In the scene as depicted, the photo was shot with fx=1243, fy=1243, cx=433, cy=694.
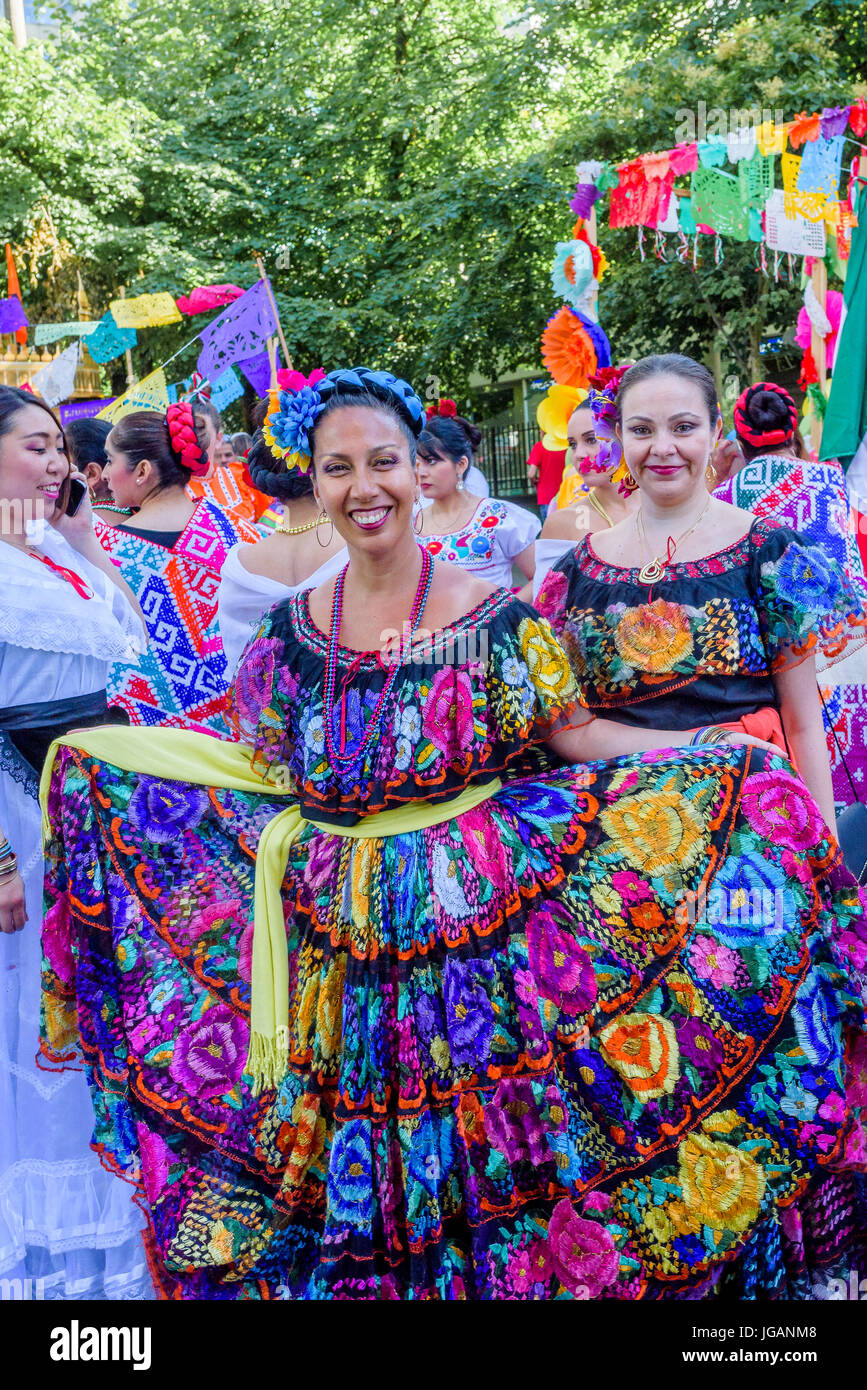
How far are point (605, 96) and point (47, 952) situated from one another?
14.6 metres

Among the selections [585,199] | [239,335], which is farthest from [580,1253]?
[585,199]

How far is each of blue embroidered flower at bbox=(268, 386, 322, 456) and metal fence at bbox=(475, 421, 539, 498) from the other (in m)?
19.3

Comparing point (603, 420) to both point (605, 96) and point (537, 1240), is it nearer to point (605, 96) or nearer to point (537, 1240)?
point (537, 1240)

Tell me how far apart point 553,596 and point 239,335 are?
4647mm

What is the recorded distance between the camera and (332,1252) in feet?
7.79

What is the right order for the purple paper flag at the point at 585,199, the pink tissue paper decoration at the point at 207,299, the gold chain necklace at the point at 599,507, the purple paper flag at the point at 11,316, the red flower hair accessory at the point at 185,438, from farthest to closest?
the purple paper flag at the point at 11,316, the pink tissue paper decoration at the point at 207,299, the purple paper flag at the point at 585,199, the gold chain necklace at the point at 599,507, the red flower hair accessory at the point at 185,438

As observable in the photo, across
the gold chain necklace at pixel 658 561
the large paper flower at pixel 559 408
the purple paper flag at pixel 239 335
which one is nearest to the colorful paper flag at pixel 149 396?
the purple paper flag at pixel 239 335

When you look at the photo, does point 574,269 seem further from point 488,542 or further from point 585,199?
point 488,542

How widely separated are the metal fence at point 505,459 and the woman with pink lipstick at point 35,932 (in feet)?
62.6

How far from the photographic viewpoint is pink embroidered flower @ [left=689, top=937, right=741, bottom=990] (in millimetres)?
2438

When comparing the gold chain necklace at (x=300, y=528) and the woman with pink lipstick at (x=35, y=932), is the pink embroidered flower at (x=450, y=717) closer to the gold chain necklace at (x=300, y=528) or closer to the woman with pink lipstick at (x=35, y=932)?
the woman with pink lipstick at (x=35, y=932)

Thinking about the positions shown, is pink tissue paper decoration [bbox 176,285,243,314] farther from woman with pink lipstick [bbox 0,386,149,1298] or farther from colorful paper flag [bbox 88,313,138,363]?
woman with pink lipstick [bbox 0,386,149,1298]

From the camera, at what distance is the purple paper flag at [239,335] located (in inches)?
289

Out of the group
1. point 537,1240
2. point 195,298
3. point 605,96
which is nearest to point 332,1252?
point 537,1240
